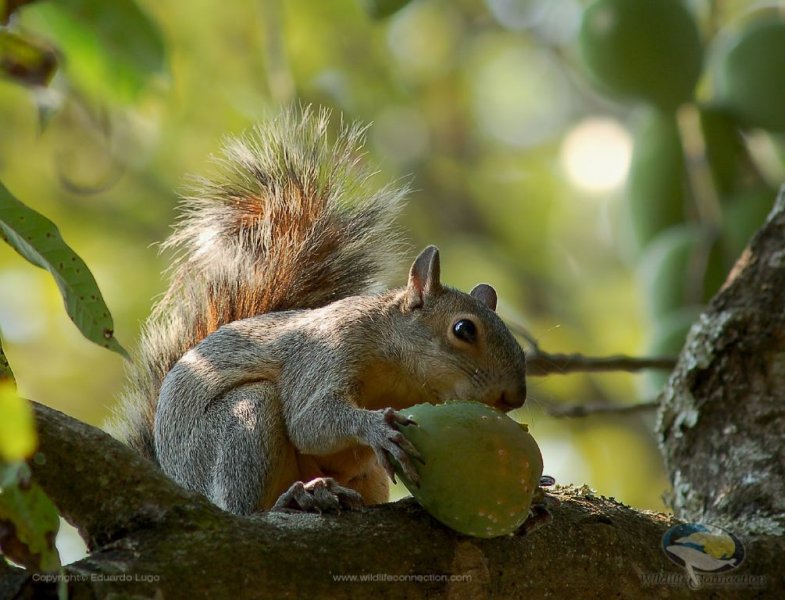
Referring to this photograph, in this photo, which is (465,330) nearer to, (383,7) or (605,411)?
(605,411)

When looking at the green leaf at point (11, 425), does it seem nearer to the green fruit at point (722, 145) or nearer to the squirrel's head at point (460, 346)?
the squirrel's head at point (460, 346)

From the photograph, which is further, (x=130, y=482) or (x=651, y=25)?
(x=651, y=25)

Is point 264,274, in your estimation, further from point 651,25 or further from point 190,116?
point 190,116

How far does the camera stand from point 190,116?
5.35m

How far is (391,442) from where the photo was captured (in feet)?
6.77

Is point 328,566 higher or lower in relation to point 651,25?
lower

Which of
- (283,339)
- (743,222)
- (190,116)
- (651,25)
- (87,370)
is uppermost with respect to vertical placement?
(190,116)

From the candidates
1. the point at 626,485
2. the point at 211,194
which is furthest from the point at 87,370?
the point at 626,485

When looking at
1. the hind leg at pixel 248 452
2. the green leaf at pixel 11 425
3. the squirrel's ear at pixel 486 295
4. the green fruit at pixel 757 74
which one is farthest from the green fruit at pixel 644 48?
the green leaf at pixel 11 425

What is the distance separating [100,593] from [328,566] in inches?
16.1

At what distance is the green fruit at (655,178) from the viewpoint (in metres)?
3.05

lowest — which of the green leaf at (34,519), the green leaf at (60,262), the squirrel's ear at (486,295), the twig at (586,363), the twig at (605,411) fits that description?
the green leaf at (34,519)

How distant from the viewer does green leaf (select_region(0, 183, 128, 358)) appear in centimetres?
145

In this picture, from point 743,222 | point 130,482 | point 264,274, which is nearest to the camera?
A: point 130,482
